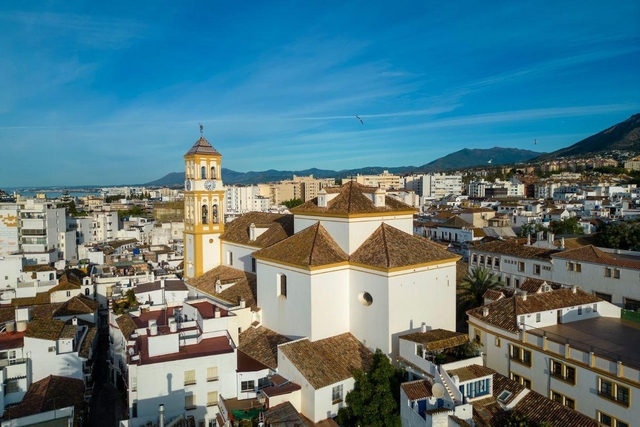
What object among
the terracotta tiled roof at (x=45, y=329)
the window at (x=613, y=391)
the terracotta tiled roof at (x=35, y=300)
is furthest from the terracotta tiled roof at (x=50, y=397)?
the window at (x=613, y=391)

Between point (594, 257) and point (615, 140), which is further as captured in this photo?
point (615, 140)

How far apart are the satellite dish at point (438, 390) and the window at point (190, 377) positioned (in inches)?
321

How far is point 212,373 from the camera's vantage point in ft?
54.5

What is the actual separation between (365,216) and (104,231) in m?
56.3

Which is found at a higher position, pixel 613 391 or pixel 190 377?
pixel 613 391

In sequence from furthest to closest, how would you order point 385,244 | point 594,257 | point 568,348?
point 594,257 → point 385,244 → point 568,348

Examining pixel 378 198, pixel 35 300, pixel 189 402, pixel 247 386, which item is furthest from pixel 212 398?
pixel 35 300

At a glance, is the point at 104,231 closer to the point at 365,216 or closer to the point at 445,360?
the point at 365,216

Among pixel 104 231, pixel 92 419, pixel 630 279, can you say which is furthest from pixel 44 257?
pixel 630 279

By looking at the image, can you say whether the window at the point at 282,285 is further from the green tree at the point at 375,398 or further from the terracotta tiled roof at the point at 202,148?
the terracotta tiled roof at the point at 202,148

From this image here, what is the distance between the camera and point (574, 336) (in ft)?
53.6

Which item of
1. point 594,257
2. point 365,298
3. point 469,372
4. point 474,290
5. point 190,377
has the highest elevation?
point 594,257

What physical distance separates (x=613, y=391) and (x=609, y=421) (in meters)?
0.90

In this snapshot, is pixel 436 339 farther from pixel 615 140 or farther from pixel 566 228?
pixel 615 140
